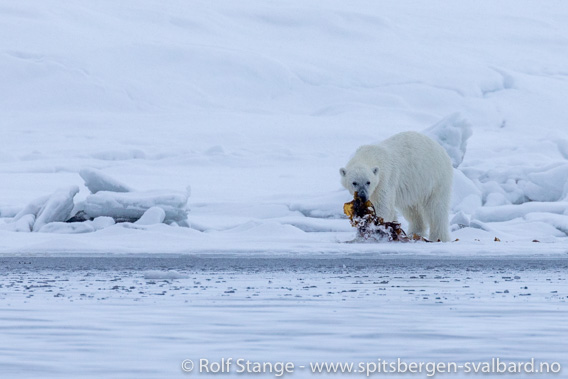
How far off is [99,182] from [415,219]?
10.3 feet

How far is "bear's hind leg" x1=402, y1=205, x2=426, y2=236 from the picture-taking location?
33.8 ft

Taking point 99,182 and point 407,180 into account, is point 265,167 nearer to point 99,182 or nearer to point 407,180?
point 99,182

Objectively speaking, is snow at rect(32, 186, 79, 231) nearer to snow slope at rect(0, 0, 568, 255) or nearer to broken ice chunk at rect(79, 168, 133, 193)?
snow slope at rect(0, 0, 568, 255)

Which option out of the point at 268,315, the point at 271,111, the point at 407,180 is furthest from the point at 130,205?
the point at 271,111

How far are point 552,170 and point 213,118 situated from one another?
13.9m

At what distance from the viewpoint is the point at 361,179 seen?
9.15 meters

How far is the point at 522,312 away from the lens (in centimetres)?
506

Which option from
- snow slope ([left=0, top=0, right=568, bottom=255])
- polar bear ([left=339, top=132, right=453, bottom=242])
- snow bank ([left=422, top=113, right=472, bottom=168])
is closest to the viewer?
polar bear ([left=339, top=132, right=453, bottom=242])

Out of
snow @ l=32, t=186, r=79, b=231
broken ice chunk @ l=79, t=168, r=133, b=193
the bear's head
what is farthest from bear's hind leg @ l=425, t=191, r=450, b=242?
snow @ l=32, t=186, r=79, b=231

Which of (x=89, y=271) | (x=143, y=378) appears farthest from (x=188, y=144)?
(x=143, y=378)

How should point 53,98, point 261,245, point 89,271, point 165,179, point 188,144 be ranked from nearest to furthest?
point 89,271 → point 261,245 → point 165,179 → point 188,144 → point 53,98

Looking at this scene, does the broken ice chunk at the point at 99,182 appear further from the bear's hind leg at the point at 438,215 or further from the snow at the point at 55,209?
the bear's hind leg at the point at 438,215

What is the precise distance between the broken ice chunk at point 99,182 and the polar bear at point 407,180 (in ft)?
8.61

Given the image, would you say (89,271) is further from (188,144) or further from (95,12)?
(95,12)
